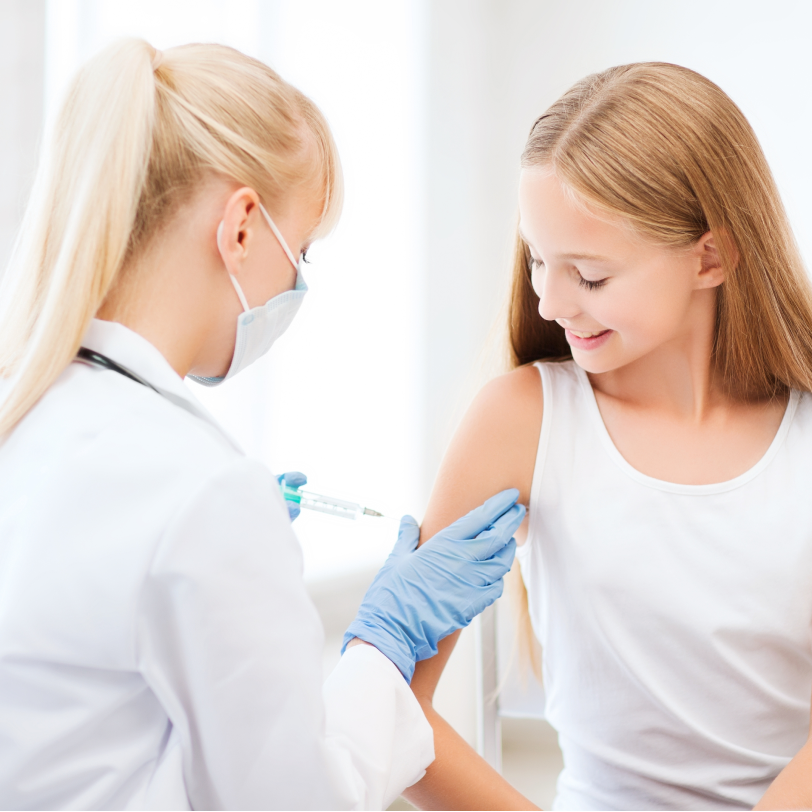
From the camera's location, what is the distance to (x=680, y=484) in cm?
115

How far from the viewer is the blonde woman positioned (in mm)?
1044

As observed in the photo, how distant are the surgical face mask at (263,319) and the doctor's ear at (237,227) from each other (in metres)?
0.02

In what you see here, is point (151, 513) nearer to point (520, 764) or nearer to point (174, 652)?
point (174, 652)

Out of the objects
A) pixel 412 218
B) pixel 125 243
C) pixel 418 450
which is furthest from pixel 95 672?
pixel 412 218

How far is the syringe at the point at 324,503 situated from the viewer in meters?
1.16

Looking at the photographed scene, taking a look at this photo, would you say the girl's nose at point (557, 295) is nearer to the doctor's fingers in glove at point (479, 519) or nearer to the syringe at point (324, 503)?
the doctor's fingers in glove at point (479, 519)

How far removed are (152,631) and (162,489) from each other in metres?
0.13

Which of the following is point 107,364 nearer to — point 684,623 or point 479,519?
point 479,519

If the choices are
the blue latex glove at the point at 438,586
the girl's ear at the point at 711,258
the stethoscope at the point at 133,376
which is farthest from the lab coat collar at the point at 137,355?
the girl's ear at the point at 711,258

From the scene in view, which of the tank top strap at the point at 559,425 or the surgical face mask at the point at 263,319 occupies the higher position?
the surgical face mask at the point at 263,319

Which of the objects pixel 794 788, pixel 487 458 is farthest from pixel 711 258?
pixel 794 788

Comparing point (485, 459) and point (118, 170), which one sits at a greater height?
point (118, 170)

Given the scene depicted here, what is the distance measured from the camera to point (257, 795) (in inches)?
27.2

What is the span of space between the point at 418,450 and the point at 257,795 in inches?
69.3
